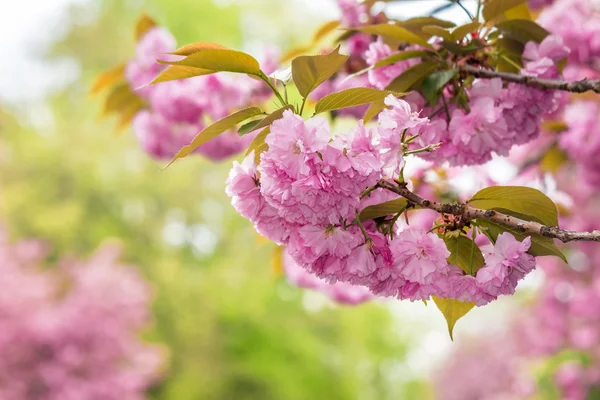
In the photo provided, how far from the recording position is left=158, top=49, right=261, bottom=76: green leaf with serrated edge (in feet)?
2.50

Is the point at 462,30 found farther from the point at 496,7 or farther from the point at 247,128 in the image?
the point at 247,128

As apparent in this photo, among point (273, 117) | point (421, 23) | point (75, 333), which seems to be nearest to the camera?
point (273, 117)

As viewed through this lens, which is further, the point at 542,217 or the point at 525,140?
the point at 525,140

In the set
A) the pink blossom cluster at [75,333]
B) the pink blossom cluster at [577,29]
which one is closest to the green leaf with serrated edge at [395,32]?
the pink blossom cluster at [577,29]

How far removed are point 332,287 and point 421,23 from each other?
1396 mm

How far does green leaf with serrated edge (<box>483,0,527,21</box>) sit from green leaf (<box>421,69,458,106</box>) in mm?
131

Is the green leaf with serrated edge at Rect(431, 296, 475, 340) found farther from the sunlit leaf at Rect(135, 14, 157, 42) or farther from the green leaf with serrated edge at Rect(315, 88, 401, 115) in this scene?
the sunlit leaf at Rect(135, 14, 157, 42)

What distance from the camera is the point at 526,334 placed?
246 inches

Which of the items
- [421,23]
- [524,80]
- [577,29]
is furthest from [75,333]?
[524,80]

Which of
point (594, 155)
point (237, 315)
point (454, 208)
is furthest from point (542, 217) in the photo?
point (237, 315)

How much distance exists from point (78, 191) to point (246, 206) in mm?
7195

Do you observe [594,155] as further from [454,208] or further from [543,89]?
[454,208]

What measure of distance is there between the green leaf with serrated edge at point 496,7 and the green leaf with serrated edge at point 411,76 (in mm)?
123

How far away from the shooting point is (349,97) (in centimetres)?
76
